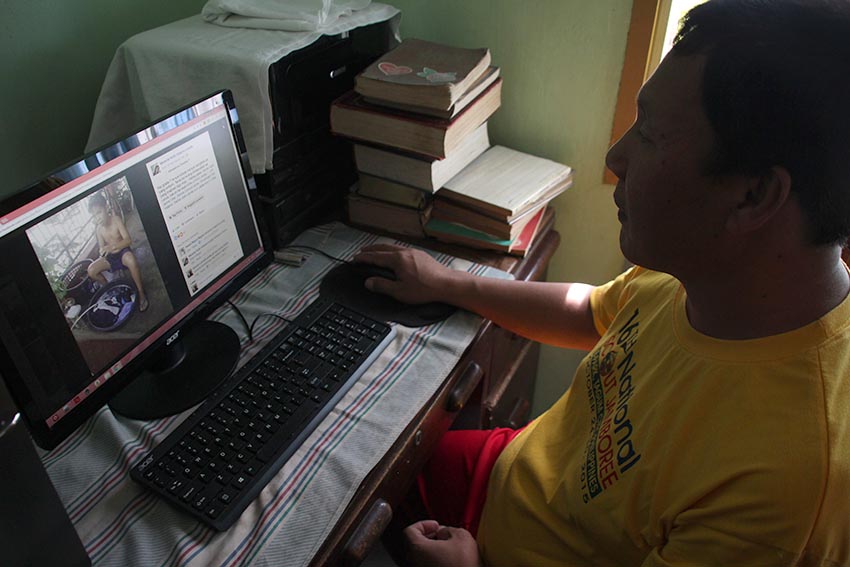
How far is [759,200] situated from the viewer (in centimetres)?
64

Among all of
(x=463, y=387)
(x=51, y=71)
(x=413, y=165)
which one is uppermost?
(x=51, y=71)

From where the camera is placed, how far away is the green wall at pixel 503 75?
1.15 m

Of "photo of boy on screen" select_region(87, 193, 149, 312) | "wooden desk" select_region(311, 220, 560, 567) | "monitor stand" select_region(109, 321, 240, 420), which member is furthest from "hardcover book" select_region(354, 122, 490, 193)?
"photo of boy on screen" select_region(87, 193, 149, 312)

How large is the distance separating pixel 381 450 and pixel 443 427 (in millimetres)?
195

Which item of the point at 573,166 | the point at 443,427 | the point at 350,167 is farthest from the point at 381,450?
the point at 573,166

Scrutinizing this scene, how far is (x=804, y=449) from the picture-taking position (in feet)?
2.03

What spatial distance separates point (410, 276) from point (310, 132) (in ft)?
1.24

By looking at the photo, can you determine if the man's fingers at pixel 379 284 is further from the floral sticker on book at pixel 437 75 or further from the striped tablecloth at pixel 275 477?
the floral sticker on book at pixel 437 75

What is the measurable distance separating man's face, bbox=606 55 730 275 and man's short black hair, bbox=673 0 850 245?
2 centimetres

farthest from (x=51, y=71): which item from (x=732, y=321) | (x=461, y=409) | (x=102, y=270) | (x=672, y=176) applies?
(x=732, y=321)

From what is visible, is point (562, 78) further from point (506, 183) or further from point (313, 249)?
point (313, 249)

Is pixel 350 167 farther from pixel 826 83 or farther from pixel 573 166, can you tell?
pixel 826 83

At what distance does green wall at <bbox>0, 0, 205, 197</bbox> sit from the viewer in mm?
1115

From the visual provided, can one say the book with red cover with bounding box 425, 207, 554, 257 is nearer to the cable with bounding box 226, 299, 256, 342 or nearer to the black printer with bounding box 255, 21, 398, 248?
the black printer with bounding box 255, 21, 398, 248
